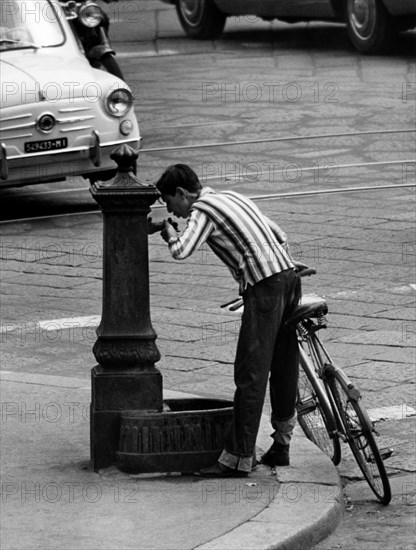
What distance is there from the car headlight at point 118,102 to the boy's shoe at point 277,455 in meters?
6.17

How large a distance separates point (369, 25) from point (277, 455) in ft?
45.2

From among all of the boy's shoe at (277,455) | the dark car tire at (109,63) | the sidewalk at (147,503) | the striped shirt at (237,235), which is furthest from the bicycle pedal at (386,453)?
the dark car tire at (109,63)

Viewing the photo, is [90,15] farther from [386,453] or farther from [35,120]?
[386,453]

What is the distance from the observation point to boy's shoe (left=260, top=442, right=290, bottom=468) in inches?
235

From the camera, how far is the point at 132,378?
600cm

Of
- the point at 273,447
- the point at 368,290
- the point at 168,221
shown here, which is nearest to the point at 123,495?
the point at 273,447

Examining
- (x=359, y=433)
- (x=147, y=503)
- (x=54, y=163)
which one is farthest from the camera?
(x=54, y=163)

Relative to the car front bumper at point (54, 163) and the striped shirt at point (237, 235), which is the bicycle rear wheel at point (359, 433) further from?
the car front bumper at point (54, 163)

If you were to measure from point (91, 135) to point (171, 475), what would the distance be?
6.09 metres

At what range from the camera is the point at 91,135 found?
38.2 ft

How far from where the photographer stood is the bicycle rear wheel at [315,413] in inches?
239

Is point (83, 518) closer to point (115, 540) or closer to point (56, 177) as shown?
point (115, 540)

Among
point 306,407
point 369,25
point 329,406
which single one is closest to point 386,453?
point 329,406

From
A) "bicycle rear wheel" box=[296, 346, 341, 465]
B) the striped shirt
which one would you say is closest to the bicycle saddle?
the striped shirt
